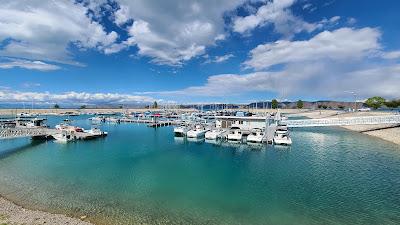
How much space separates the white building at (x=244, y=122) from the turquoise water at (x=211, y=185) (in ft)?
75.0

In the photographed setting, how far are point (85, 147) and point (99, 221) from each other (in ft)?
135

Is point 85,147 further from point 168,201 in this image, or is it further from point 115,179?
point 168,201

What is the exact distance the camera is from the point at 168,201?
2431 centimetres

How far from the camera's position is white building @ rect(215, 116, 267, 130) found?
73250 millimetres

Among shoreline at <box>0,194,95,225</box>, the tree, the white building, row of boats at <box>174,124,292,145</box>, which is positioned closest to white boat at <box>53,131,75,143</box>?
row of boats at <box>174,124,292,145</box>

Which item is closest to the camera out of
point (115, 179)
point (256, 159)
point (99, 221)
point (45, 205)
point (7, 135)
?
point (99, 221)

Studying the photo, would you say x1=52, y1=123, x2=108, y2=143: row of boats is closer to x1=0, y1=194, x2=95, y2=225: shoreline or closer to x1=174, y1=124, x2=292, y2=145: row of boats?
x1=174, y1=124, x2=292, y2=145: row of boats

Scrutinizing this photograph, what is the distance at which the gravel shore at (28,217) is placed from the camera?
61.4 ft

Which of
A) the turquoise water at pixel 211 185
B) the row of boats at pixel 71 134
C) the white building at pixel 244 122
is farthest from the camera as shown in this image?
the white building at pixel 244 122

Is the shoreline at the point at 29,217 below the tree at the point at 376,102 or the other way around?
below

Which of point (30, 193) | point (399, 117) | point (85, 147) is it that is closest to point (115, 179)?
point (30, 193)

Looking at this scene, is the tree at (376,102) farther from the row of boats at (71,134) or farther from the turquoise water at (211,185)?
the row of boats at (71,134)

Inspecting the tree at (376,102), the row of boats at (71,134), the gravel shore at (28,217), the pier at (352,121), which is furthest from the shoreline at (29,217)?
the tree at (376,102)

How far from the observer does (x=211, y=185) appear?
2962 cm
